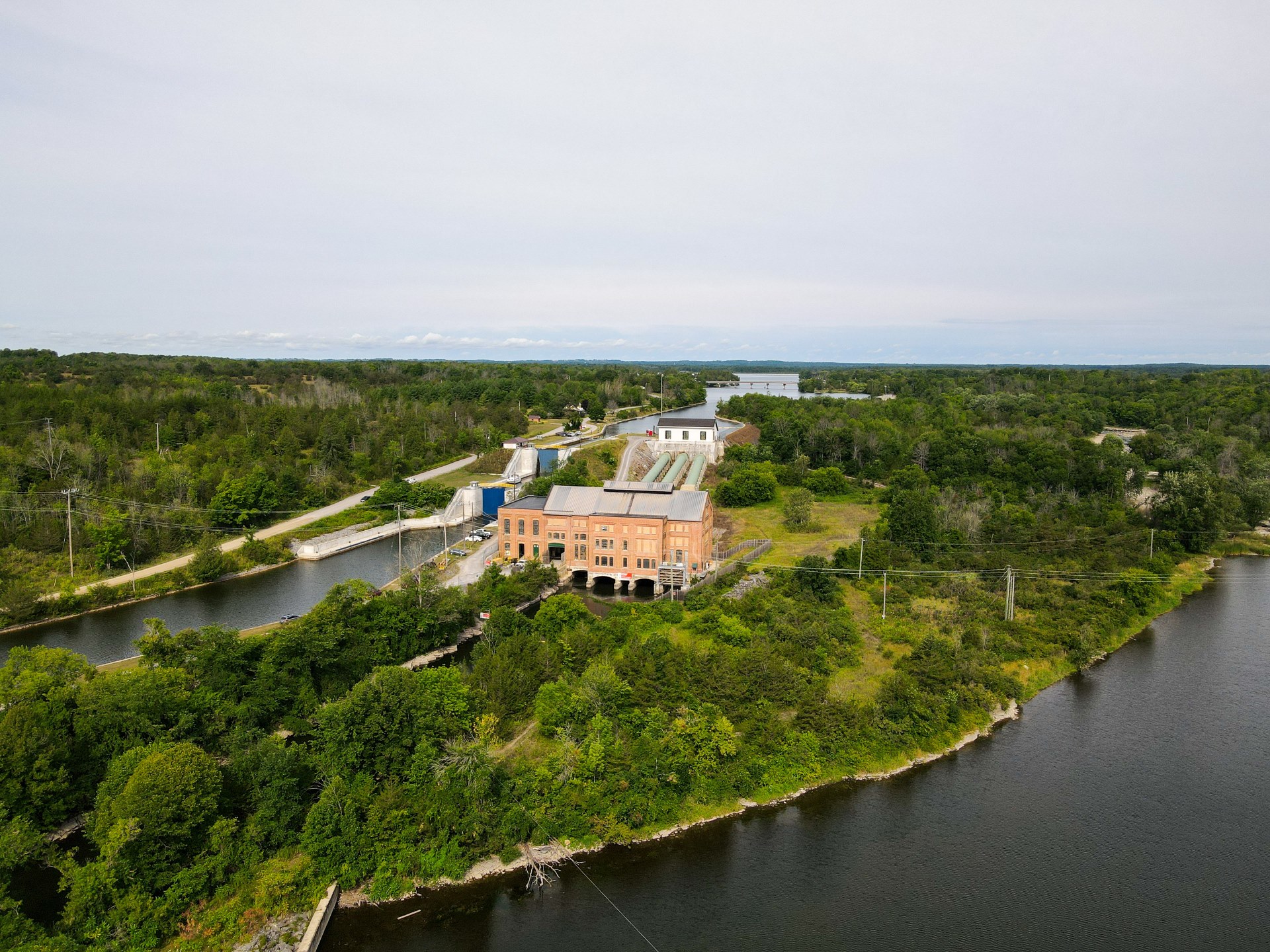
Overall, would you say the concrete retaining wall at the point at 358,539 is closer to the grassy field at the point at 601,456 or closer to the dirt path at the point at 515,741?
the grassy field at the point at 601,456

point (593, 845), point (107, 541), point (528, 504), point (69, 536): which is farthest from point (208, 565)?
point (593, 845)

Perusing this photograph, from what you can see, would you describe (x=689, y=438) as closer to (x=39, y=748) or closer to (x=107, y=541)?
(x=107, y=541)

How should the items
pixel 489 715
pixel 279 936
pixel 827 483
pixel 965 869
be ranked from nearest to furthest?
pixel 279 936 → pixel 965 869 → pixel 489 715 → pixel 827 483

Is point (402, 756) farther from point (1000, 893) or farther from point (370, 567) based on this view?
point (370, 567)

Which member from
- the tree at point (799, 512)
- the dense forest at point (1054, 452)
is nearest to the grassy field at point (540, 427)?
the dense forest at point (1054, 452)

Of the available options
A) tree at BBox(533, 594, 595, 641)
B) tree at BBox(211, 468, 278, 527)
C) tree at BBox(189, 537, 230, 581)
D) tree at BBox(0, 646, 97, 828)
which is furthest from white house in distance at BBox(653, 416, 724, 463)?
tree at BBox(0, 646, 97, 828)
